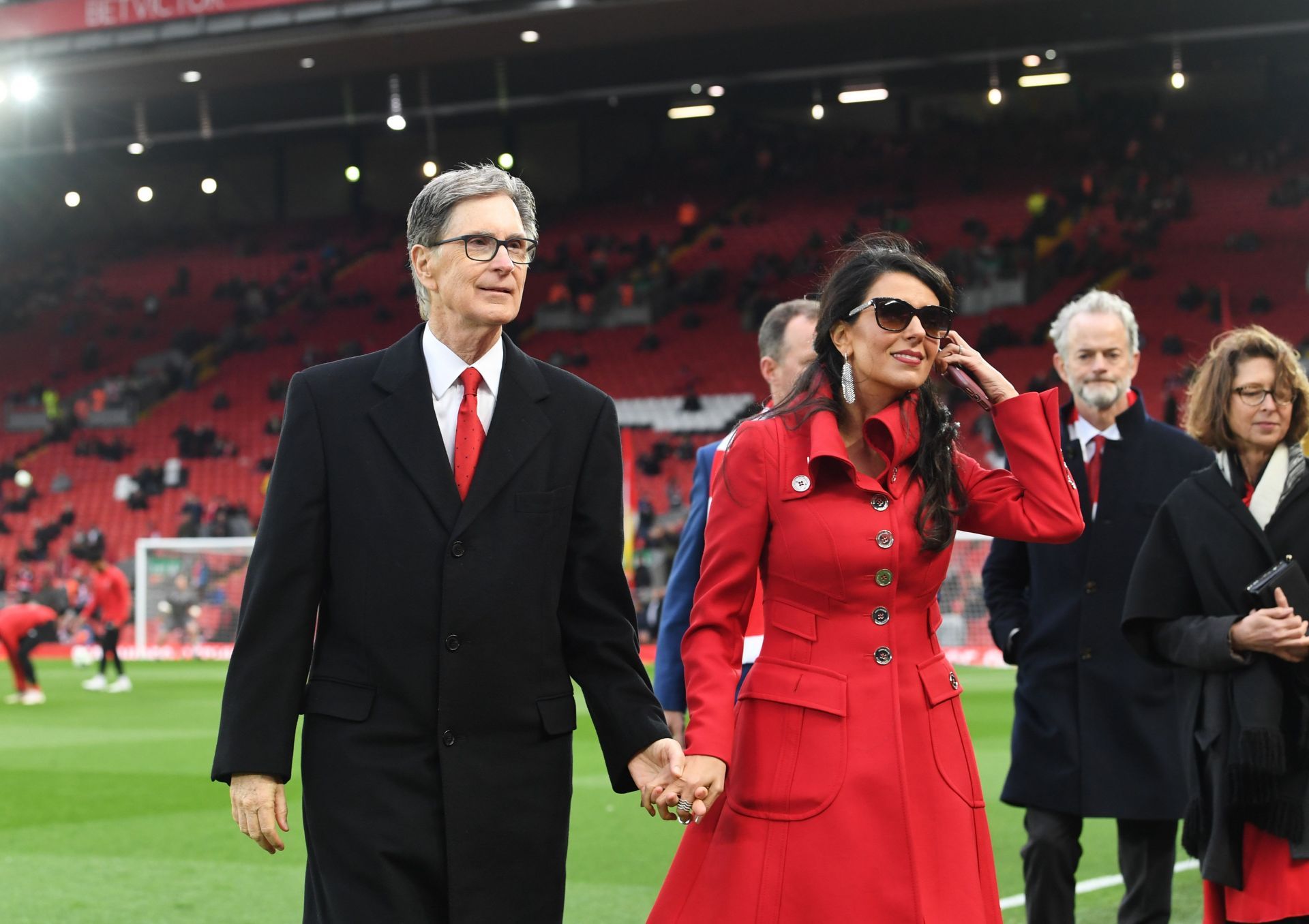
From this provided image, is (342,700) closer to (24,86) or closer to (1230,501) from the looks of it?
(1230,501)

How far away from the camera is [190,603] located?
24.8m

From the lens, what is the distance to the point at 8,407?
1486 inches

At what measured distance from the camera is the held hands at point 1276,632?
4438 mm

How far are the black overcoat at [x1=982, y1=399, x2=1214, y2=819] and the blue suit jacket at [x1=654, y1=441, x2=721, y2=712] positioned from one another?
1179 millimetres

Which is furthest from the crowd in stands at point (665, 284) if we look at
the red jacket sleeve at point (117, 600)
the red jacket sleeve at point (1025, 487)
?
the red jacket sleeve at point (1025, 487)

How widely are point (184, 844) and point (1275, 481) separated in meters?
6.47

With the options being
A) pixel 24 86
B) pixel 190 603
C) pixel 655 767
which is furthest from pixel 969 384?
pixel 24 86

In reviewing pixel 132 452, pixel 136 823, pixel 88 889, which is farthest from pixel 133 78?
pixel 88 889

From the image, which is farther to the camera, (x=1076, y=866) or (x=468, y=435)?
(x=1076, y=866)

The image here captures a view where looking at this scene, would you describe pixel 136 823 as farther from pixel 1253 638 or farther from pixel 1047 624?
pixel 1253 638

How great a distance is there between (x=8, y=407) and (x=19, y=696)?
21402 mm

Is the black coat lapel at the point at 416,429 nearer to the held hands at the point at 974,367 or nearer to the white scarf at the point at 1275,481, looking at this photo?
the held hands at the point at 974,367

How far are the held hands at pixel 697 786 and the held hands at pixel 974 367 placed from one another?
110cm

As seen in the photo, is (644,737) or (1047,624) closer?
(644,737)
